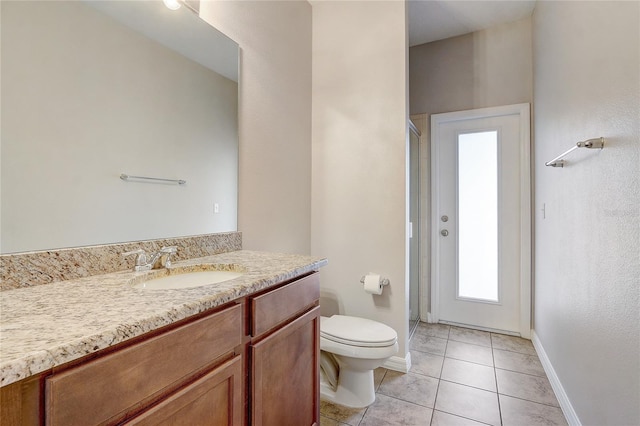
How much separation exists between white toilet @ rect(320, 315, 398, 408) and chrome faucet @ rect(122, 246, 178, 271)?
0.95 m

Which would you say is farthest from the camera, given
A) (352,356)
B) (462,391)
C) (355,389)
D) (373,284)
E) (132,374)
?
(373,284)

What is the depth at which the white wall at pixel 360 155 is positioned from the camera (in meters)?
2.10

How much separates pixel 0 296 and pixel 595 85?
217 cm

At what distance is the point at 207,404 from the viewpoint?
0.82 m

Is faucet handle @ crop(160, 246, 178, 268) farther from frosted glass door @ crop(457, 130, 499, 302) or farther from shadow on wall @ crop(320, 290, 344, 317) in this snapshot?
frosted glass door @ crop(457, 130, 499, 302)

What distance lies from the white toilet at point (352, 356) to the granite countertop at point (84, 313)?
Answer: 77 centimetres

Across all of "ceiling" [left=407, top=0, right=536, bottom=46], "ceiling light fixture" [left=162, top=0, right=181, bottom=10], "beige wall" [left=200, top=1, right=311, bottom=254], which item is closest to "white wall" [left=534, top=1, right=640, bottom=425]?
"ceiling" [left=407, top=0, right=536, bottom=46]

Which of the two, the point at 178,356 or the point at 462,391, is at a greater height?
the point at 178,356

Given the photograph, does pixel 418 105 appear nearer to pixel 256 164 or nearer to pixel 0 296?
pixel 256 164

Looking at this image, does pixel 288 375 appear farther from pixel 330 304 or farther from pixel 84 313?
pixel 330 304

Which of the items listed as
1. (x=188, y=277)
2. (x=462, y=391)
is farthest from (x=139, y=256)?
(x=462, y=391)

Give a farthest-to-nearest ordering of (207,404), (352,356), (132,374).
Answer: (352,356)
(207,404)
(132,374)

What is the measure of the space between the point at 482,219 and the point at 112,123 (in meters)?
2.80

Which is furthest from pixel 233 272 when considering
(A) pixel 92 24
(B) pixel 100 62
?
(A) pixel 92 24
